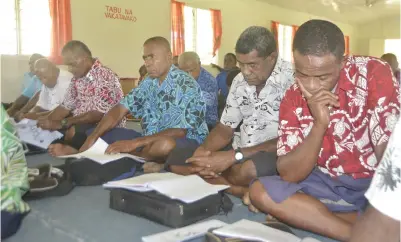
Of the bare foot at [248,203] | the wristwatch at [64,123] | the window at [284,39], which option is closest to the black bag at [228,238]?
the bare foot at [248,203]

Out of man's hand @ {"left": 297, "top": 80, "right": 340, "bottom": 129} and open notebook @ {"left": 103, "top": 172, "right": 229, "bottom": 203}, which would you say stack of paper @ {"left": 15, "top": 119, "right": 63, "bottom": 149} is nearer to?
open notebook @ {"left": 103, "top": 172, "right": 229, "bottom": 203}

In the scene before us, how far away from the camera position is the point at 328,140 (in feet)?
5.95

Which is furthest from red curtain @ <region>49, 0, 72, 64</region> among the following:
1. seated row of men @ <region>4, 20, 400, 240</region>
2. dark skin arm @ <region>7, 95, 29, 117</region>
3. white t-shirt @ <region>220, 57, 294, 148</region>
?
white t-shirt @ <region>220, 57, 294, 148</region>

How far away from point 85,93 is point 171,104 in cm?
108

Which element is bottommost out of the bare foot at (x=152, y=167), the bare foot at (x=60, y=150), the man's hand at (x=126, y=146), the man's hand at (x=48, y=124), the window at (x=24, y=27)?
the bare foot at (x=152, y=167)

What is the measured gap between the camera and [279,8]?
12562mm

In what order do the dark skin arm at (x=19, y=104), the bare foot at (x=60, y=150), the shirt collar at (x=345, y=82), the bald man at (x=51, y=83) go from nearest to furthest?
the shirt collar at (x=345, y=82), the bare foot at (x=60, y=150), the bald man at (x=51, y=83), the dark skin arm at (x=19, y=104)

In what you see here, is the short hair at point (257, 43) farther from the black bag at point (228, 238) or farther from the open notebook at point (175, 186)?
the black bag at point (228, 238)

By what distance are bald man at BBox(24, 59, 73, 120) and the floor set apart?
2.17 meters

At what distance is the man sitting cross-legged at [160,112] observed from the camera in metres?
2.85

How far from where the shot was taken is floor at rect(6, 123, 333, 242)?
1.80 metres

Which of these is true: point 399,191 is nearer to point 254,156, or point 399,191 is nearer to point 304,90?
point 304,90

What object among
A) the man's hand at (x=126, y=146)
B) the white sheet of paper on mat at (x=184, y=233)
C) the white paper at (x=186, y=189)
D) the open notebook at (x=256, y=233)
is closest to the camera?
the open notebook at (x=256, y=233)

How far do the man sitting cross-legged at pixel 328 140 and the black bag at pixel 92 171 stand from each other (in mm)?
1124
